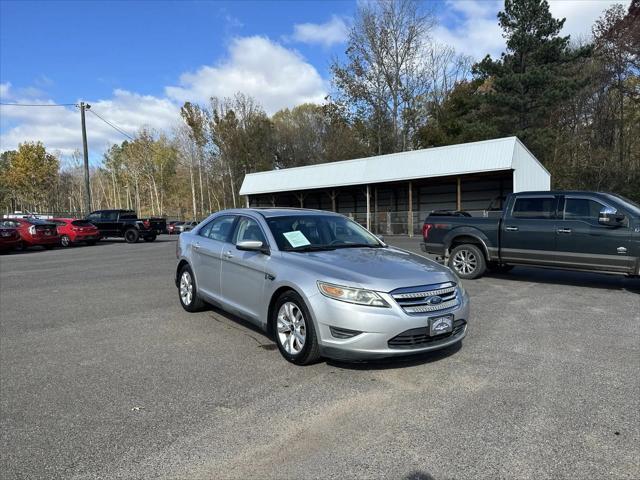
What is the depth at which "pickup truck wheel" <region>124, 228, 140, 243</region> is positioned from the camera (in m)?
25.1

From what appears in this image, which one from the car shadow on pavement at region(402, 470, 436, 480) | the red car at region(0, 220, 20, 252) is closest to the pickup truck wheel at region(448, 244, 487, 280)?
the car shadow on pavement at region(402, 470, 436, 480)

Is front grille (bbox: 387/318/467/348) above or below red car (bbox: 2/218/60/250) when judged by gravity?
below

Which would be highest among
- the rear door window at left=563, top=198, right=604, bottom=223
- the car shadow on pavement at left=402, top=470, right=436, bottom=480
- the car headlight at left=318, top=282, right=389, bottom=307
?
the rear door window at left=563, top=198, right=604, bottom=223

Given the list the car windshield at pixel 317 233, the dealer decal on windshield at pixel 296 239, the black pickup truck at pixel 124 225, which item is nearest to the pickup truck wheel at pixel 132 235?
the black pickup truck at pixel 124 225

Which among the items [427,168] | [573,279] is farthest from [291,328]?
[427,168]

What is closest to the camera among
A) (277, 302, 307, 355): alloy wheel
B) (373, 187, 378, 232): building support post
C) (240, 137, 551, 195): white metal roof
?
(277, 302, 307, 355): alloy wheel

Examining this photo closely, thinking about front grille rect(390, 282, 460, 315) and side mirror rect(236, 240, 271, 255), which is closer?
front grille rect(390, 282, 460, 315)

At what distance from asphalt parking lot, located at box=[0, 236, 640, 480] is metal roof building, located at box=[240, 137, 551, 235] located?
1737 centimetres

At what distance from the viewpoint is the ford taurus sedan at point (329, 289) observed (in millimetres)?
4035

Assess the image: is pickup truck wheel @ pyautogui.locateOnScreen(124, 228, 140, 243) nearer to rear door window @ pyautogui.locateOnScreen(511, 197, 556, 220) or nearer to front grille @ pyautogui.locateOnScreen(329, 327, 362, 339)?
rear door window @ pyautogui.locateOnScreen(511, 197, 556, 220)

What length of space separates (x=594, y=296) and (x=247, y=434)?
23.8 feet

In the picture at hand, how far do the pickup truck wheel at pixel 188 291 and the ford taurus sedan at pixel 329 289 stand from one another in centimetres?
71

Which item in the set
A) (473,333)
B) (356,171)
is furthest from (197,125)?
(473,333)

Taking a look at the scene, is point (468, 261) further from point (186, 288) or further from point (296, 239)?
point (186, 288)
